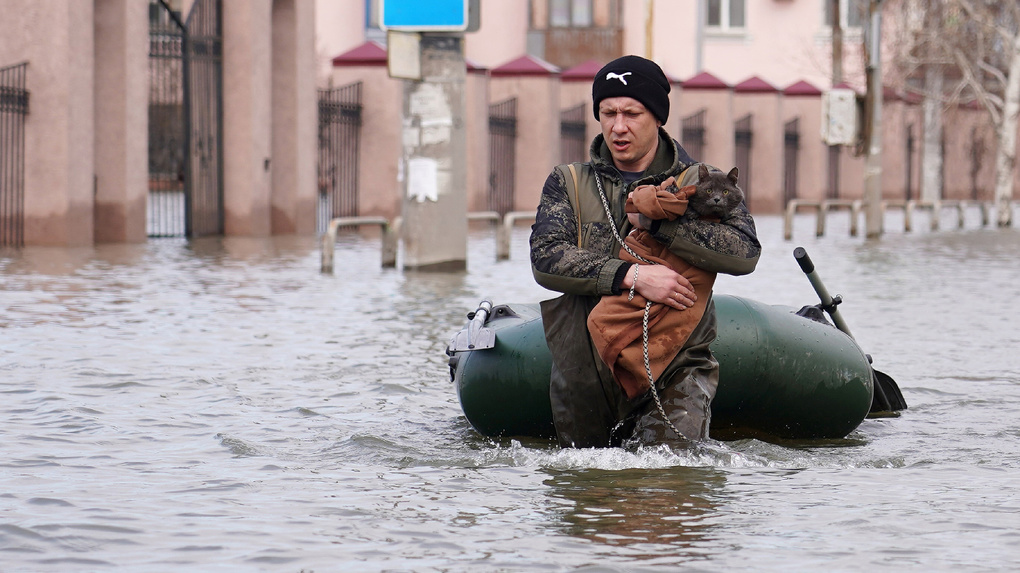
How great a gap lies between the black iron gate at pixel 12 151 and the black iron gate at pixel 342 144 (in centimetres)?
772

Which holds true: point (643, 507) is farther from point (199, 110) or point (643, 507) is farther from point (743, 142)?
point (743, 142)

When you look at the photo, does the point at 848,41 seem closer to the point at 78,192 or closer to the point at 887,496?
the point at 78,192

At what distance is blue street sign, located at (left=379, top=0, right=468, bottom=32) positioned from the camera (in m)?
15.8

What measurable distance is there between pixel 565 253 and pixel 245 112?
18.8 m

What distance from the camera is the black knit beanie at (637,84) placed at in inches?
230

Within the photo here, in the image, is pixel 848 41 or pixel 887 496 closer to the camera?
pixel 887 496

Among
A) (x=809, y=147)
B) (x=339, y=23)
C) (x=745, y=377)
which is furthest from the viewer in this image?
(x=339, y=23)

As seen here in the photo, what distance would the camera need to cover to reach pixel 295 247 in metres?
22.0

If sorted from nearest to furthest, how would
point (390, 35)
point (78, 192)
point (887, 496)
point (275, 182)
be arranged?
1. point (887, 496)
2. point (390, 35)
3. point (78, 192)
4. point (275, 182)

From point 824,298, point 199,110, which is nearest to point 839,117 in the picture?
point 199,110

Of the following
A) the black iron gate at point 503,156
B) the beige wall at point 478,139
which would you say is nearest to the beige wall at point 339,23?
the black iron gate at point 503,156

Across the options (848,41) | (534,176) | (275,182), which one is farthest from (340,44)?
(275,182)

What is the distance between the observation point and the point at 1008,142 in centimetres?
3438

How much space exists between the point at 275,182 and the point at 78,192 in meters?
5.98
